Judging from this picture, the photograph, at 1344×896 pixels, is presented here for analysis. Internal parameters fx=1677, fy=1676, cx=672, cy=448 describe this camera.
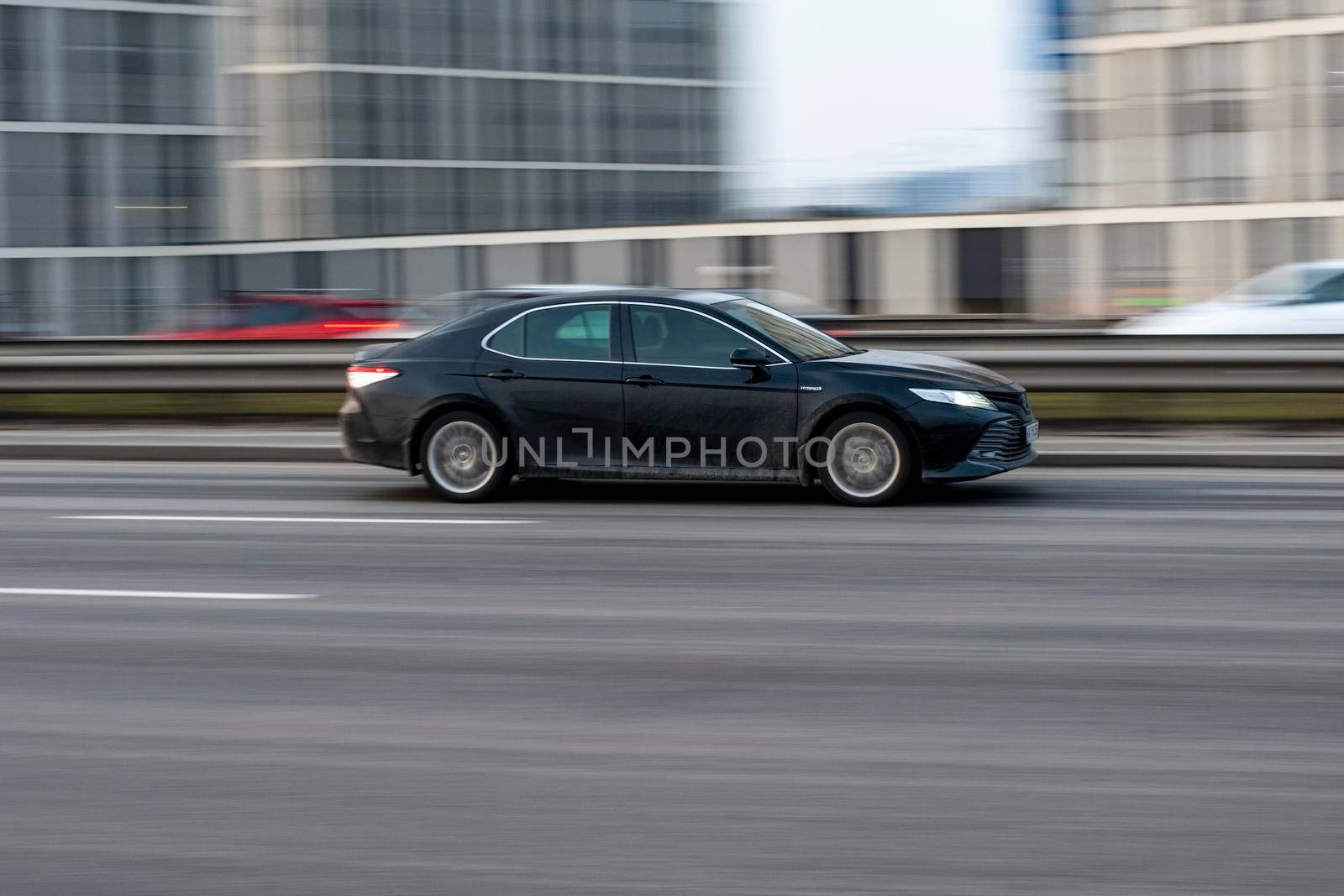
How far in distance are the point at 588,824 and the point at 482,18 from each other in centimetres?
6685

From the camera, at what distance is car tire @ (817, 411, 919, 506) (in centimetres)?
1054

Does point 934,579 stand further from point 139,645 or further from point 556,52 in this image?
point 556,52

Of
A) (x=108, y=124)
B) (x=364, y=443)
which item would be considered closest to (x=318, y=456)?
(x=364, y=443)

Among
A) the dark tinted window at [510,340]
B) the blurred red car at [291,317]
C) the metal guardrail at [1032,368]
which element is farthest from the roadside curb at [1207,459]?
the blurred red car at [291,317]

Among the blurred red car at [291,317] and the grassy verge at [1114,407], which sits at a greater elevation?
the blurred red car at [291,317]

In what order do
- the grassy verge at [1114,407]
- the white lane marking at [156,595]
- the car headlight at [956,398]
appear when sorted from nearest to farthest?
the white lane marking at [156,595] < the car headlight at [956,398] < the grassy verge at [1114,407]

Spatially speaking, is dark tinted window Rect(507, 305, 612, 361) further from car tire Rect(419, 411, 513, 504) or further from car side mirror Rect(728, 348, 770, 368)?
car side mirror Rect(728, 348, 770, 368)

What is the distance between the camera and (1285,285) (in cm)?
2025

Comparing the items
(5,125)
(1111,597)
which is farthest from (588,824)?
(5,125)

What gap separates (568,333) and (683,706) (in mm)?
5806

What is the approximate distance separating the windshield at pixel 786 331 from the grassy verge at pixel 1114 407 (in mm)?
4257

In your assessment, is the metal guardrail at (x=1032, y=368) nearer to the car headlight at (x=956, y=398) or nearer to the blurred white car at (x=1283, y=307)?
the blurred white car at (x=1283, y=307)

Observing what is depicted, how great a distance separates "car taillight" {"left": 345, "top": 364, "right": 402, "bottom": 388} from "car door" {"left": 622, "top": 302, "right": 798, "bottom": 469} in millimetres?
1657

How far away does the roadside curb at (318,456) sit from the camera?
12680 millimetres
